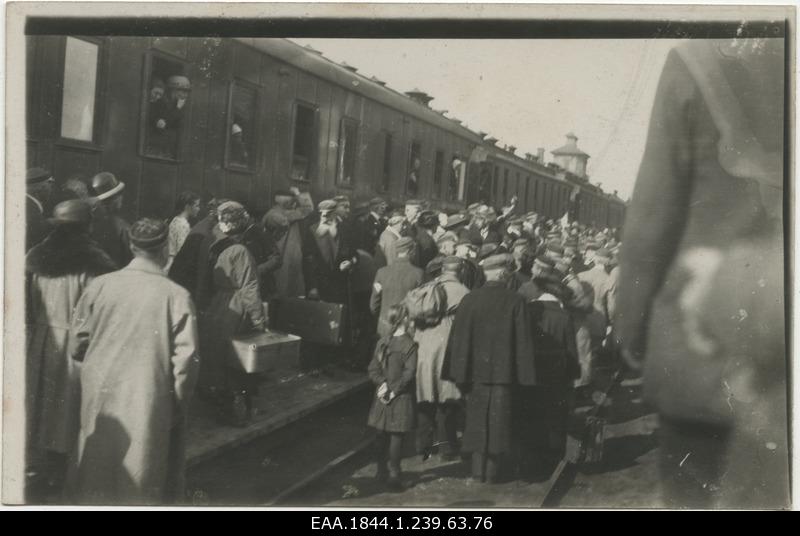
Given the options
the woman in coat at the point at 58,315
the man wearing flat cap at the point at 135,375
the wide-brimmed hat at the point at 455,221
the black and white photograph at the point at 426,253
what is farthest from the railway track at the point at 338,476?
the wide-brimmed hat at the point at 455,221

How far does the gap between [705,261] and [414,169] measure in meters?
1.91

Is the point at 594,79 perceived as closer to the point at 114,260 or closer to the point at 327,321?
the point at 327,321

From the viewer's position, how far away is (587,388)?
4254mm

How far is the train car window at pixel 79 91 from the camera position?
3.90 metres

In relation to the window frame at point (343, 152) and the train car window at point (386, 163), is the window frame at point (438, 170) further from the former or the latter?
the window frame at point (343, 152)

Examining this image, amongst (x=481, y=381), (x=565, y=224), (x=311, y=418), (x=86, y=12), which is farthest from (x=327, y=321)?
(x=86, y=12)

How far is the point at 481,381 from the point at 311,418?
3.35 ft

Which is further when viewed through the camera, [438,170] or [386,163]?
[438,170]

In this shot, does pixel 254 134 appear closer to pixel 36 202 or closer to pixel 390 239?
pixel 390 239

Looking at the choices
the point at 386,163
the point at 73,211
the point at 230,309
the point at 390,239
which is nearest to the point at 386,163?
the point at 386,163

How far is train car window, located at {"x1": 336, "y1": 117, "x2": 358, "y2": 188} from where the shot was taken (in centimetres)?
443

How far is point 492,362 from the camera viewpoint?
413cm

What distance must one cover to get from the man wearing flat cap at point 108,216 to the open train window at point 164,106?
271mm

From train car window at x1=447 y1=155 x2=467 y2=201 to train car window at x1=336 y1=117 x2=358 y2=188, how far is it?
65 centimetres
